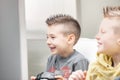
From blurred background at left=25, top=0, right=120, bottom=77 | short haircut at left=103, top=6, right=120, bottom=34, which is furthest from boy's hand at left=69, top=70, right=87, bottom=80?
blurred background at left=25, top=0, right=120, bottom=77

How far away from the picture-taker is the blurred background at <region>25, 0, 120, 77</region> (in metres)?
1.20

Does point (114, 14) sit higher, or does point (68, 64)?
point (114, 14)

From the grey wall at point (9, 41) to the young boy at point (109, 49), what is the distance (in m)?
0.67

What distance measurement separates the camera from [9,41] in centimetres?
122

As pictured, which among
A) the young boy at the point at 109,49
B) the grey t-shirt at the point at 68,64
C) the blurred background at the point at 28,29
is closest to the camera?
the young boy at the point at 109,49

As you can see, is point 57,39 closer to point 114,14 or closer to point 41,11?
point 114,14

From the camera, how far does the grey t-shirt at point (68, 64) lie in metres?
0.75

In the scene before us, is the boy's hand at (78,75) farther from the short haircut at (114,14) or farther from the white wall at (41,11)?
the white wall at (41,11)

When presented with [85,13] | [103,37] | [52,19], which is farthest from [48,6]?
[103,37]

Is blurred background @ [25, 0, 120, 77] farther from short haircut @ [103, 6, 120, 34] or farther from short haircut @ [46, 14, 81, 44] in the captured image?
short haircut @ [103, 6, 120, 34]

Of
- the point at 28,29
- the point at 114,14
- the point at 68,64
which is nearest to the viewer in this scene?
the point at 114,14

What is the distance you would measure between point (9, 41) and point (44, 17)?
0.21 m

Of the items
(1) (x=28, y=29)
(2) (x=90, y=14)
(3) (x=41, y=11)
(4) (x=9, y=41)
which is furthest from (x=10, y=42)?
(2) (x=90, y=14)

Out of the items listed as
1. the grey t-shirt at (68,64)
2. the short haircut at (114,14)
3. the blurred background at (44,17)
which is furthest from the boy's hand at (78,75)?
the blurred background at (44,17)
